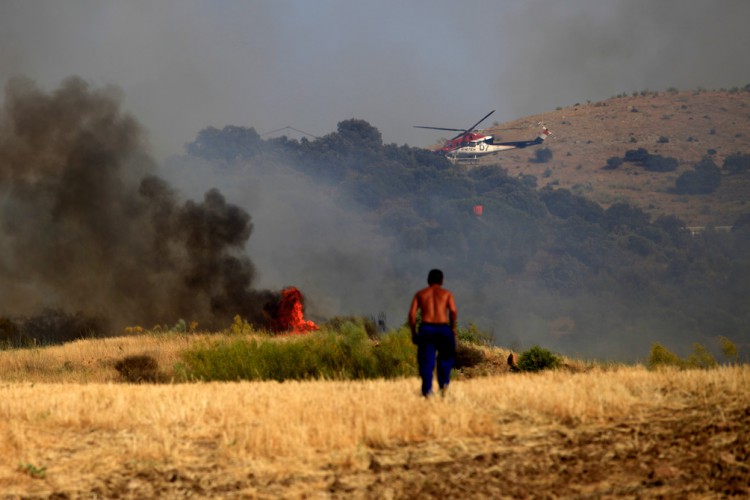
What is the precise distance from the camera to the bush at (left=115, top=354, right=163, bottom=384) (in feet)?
101

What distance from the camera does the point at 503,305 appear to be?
13050 cm

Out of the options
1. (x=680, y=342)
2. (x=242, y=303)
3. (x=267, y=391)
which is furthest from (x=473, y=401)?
(x=680, y=342)

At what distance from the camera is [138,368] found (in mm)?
32906

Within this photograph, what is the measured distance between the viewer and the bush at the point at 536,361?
102 feet

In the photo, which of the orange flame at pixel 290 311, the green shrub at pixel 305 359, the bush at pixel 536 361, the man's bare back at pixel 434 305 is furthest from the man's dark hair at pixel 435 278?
the orange flame at pixel 290 311

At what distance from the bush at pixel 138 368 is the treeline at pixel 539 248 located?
78286 mm

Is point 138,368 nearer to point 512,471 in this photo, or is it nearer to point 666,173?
point 512,471

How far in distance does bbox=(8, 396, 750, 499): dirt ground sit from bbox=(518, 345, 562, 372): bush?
1741 cm

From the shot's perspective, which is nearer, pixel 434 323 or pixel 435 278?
pixel 434 323

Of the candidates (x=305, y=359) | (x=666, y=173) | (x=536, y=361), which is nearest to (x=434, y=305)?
(x=305, y=359)

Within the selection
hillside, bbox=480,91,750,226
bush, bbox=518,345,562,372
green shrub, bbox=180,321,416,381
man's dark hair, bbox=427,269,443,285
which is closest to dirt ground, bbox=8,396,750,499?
man's dark hair, bbox=427,269,443,285

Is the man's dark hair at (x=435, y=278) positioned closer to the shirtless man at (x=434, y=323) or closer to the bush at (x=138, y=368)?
the shirtless man at (x=434, y=323)

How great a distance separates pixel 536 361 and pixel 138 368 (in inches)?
522

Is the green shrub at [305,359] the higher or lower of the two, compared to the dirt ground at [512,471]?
higher
